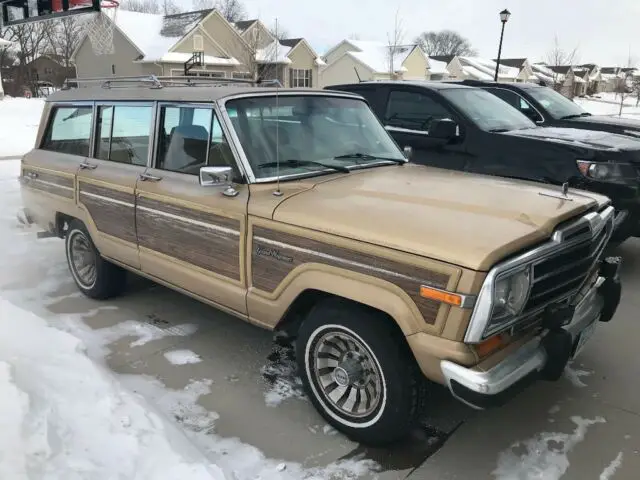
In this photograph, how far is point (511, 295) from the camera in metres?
2.62

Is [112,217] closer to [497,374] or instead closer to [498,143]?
[497,374]

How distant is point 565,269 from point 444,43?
110 meters

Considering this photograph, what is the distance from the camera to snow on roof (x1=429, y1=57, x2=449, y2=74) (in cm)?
5415

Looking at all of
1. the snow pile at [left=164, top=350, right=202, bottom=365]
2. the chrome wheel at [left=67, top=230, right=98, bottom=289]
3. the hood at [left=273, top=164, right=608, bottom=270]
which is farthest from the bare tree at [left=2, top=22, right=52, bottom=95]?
the hood at [left=273, top=164, right=608, bottom=270]

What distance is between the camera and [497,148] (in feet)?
20.2

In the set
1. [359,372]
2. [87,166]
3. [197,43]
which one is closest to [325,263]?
[359,372]

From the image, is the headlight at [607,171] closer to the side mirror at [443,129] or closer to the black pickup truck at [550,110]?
the side mirror at [443,129]

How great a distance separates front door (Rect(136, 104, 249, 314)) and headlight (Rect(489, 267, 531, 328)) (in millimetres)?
1630

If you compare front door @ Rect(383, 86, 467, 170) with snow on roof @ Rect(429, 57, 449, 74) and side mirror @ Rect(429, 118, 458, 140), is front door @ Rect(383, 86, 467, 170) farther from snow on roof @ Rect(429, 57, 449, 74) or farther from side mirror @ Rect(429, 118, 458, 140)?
snow on roof @ Rect(429, 57, 449, 74)

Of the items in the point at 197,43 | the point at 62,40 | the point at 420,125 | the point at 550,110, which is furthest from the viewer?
the point at 62,40

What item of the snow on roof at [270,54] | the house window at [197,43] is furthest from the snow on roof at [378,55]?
the house window at [197,43]

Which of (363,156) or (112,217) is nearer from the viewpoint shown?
(363,156)

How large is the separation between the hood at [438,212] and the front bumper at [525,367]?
52 centimetres

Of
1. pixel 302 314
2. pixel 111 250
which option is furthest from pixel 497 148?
pixel 111 250
